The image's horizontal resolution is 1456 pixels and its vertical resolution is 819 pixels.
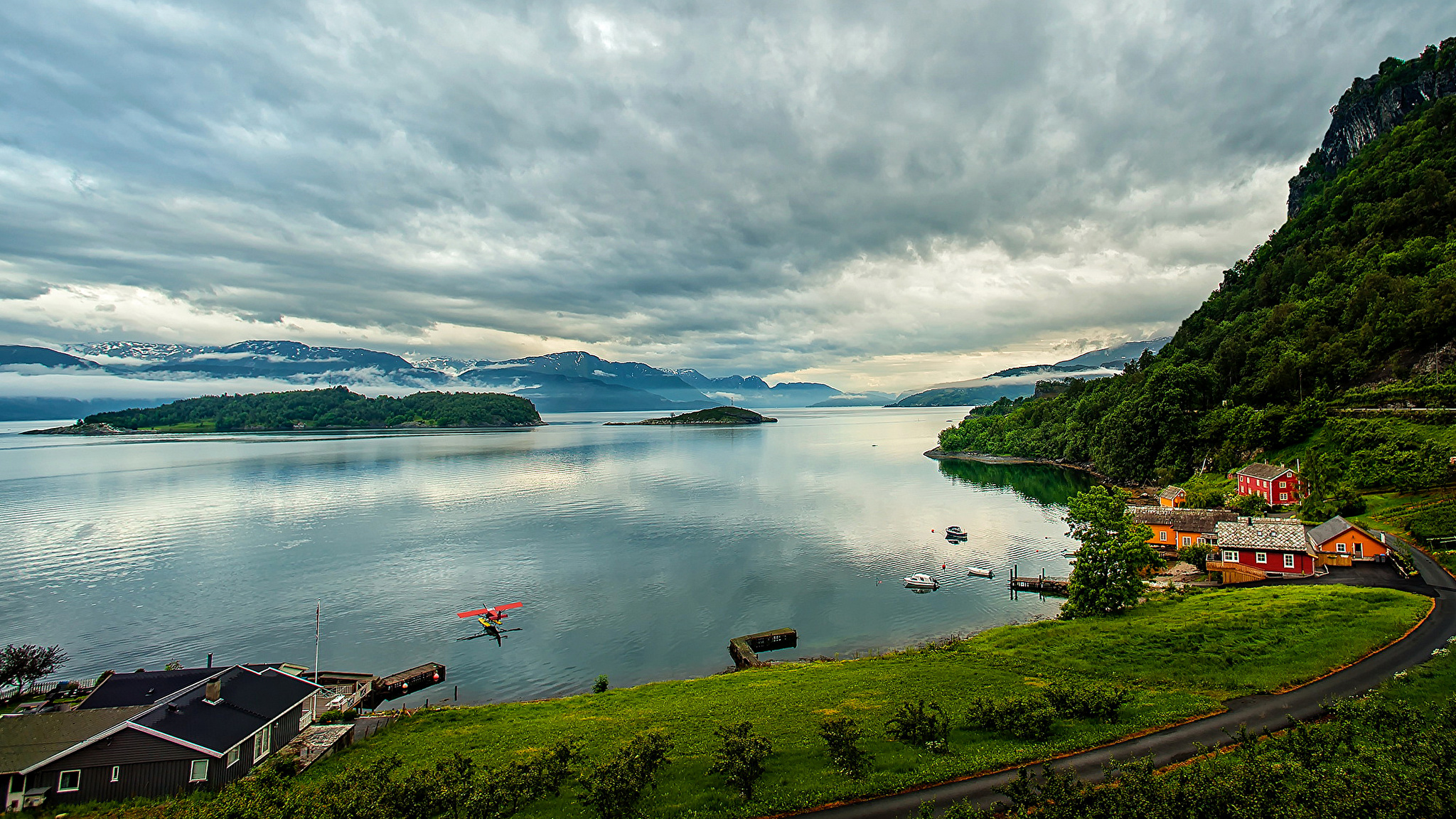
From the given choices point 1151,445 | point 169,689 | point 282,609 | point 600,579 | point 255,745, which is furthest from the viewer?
point 1151,445

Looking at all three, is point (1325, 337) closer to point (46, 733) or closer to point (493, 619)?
point (493, 619)

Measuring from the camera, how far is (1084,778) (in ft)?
53.0

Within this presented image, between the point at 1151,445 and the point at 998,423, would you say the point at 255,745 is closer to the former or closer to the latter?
the point at 1151,445

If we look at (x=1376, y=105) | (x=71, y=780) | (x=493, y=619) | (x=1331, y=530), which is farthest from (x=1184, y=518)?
(x=1376, y=105)

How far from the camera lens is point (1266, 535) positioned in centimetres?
4203

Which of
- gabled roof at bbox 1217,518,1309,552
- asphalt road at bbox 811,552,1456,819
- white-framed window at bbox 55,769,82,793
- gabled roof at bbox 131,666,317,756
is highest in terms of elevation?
gabled roof at bbox 1217,518,1309,552

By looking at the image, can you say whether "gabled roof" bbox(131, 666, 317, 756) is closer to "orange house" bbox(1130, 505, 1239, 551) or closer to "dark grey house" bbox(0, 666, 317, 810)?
"dark grey house" bbox(0, 666, 317, 810)

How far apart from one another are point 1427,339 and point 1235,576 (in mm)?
52612

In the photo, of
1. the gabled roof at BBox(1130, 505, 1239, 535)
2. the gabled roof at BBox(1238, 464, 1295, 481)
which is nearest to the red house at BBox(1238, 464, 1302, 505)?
the gabled roof at BBox(1238, 464, 1295, 481)

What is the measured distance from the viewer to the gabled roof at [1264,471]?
57.3m

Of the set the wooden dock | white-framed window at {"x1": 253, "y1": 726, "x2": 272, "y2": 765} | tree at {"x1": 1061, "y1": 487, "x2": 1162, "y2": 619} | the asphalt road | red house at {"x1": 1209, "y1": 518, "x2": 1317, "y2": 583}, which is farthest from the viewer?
the wooden dock

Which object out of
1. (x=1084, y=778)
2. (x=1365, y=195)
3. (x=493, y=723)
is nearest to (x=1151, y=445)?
(x=1365, y=195)

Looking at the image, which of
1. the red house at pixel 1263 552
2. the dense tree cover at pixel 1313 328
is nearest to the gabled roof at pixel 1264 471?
the dense tree cover at pixel 1313 328

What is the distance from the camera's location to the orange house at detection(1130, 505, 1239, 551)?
49719 millimetres
